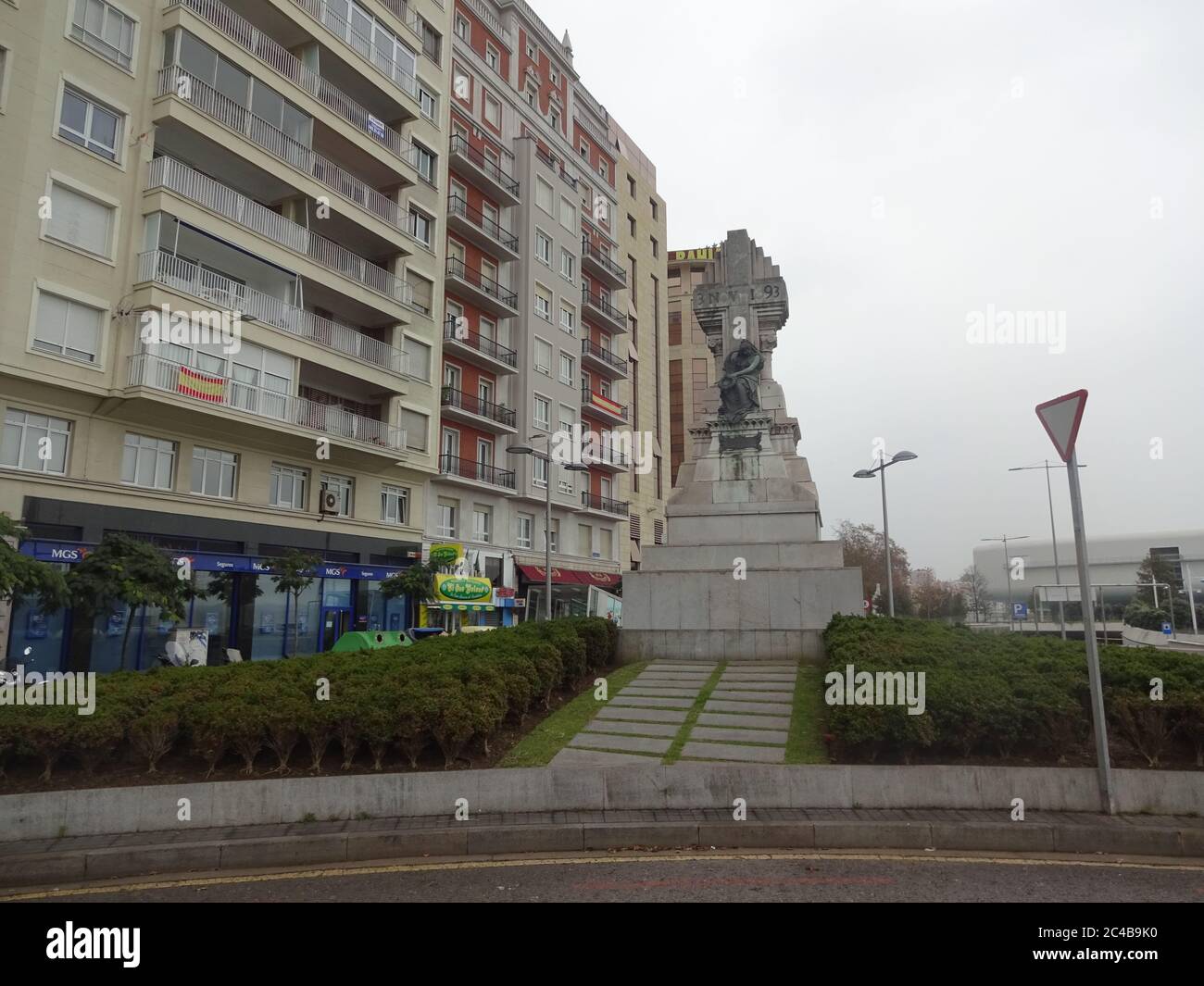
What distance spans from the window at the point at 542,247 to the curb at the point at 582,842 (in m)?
37.0

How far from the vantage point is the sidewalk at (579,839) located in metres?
6.41

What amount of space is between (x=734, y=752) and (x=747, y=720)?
4.38 feet

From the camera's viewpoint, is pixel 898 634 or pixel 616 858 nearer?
pixel 616 858

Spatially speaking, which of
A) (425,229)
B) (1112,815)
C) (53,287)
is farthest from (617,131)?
(1112,815)

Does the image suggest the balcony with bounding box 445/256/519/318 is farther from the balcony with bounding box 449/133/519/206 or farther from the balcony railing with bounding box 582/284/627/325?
the balcony railing with bounding box 582/284/627/325

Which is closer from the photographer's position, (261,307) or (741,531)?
(741,531)

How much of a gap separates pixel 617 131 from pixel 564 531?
2993 cm

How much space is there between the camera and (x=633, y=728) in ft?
31.8

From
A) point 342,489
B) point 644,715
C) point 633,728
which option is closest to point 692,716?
point 644,715

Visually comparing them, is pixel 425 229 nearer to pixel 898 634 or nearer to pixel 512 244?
pixel 512 244

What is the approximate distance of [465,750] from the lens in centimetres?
809

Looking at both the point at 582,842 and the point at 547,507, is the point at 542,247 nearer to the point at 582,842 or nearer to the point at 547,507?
the point at 547,507

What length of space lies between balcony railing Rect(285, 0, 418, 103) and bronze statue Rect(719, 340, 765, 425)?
63.4 feet

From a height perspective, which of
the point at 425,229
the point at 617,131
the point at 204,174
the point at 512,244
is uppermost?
the point at 617,131
